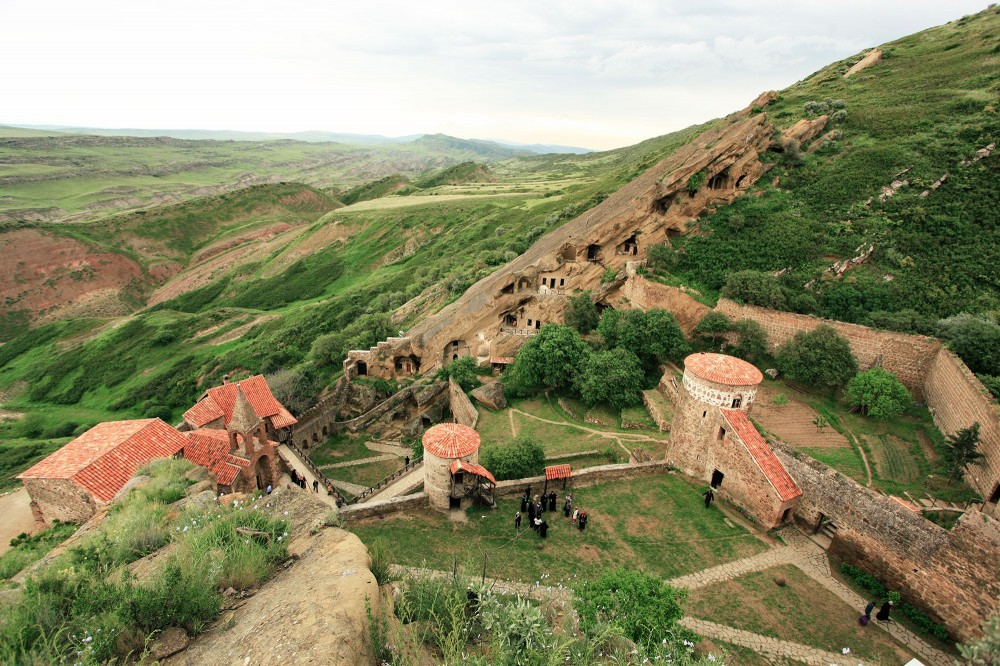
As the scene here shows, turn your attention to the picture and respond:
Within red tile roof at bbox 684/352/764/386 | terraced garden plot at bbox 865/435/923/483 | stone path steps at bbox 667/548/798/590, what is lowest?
stone path steps at bbox 667/548/798/590

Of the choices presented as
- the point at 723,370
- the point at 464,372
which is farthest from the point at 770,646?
the point at 464,372

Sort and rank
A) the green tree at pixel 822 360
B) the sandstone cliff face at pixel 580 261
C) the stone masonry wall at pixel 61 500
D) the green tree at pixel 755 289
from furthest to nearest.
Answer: the sandstone cliff face at pixel 580 261 → the green tree at pixel 755 289 → the green tree at pixel 822 360 → the stone masonry wall at pixel 61 500

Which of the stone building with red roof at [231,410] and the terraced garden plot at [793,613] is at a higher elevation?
the terraced garden plot at [793,613]

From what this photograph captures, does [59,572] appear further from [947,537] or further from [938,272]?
[938,272]

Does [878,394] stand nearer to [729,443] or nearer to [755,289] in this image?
[755,289]

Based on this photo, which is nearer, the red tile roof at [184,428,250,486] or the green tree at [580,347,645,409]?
the red tile roof at [184,428,250,486]

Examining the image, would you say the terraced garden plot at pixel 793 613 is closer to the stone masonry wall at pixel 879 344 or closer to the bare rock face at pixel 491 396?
the stone masonry wall at pixel 879 344

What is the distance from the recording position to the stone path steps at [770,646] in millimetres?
12461

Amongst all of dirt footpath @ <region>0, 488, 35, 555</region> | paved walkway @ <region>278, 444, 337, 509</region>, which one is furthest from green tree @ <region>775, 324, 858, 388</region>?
dirt footpath @ <region>0, 488, 35, 555</region>

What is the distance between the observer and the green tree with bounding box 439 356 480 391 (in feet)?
107

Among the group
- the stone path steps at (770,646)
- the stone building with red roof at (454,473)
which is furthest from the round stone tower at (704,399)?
the stone building with red roof at (454,473)

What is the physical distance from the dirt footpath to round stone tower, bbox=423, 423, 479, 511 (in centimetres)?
1636

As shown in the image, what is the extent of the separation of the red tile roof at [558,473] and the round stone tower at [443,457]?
10.8 feet

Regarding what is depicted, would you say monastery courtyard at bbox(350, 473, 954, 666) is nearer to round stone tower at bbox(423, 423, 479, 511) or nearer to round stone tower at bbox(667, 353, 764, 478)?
round stone tower at bbox(423, 423, 479, 511)
